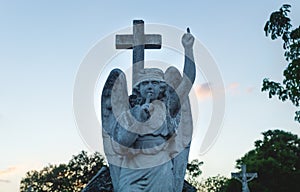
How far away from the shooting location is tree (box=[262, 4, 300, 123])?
516 inches

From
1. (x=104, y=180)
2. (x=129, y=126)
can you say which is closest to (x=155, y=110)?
(x=129, y=126)

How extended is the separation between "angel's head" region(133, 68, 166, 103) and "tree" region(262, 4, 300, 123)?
27.5 feet

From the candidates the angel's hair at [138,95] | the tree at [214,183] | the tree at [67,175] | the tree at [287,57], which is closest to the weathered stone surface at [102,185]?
the angel's hair at [138,95]

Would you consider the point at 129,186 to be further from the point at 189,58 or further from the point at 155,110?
the point at 189,58

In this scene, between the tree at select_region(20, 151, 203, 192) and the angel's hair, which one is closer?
the angel's hair

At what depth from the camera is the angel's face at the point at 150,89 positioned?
5.45 meters

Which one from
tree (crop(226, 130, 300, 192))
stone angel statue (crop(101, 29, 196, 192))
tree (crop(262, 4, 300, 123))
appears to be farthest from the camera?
tree (crop(226, 130, 300, 192))

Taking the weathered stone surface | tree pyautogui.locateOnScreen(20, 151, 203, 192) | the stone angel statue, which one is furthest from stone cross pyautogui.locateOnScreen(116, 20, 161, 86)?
tree pyautogui.locateOnScreen(20, 151, 203, 192)

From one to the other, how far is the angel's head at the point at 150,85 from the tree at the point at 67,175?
110 ft

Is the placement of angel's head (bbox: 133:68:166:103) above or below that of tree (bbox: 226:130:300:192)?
below

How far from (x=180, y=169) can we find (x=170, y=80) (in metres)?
1.07

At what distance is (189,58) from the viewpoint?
5664 millimetres

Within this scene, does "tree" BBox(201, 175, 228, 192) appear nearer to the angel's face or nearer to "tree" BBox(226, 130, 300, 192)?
"tree" BBox(226, 130, 300, 192)

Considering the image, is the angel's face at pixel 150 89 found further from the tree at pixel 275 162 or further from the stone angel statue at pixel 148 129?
the tree at pixel 275 162
